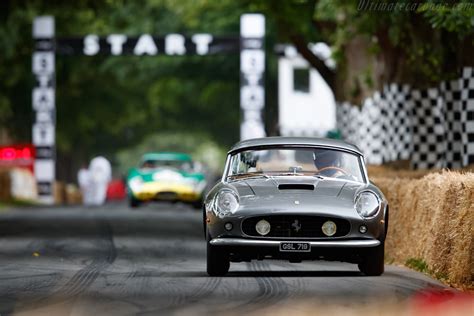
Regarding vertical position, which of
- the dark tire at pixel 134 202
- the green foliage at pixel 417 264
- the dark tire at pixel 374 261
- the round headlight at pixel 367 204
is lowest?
the dark tire at pixel 134 202

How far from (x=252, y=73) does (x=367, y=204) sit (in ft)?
94.7

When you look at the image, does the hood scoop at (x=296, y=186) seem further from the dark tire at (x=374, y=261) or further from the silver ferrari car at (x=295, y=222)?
the dark tire at (x=374, y=261)

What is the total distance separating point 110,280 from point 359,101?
2300 centimetres

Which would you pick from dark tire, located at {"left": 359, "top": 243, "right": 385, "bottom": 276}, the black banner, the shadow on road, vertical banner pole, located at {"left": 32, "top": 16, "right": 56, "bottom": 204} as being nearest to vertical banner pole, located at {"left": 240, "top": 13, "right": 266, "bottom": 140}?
the black banner

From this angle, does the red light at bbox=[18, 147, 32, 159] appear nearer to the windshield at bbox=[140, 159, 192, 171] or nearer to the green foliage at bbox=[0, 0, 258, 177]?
the green foliage at bbox=[0, 0, 258, 177]

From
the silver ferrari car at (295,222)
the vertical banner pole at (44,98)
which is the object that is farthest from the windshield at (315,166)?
the vertical banner pole at (44,98)

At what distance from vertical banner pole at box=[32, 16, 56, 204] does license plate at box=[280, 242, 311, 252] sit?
30.0 m

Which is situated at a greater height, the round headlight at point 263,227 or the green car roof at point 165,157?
the round headlight at point 263,227

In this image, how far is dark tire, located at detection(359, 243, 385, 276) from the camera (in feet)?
45.6

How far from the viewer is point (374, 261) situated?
13953 millimetres

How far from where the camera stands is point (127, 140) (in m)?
81.6

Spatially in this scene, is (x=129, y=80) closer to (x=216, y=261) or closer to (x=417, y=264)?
(x=417, y=264)

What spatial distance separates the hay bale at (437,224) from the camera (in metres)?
13.5

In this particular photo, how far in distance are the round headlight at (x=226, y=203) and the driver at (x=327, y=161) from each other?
144cm
